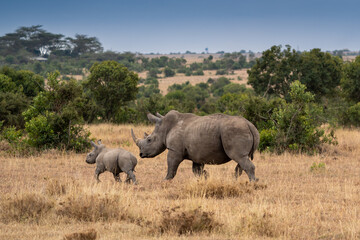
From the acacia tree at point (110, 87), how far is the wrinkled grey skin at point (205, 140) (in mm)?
14827

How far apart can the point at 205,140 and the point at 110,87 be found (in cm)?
1650

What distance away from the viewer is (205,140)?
37.6 feet

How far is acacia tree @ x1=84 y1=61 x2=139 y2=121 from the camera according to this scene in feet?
89.3

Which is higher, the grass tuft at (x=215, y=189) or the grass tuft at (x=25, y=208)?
the grass tuft at (x=25, y=208)

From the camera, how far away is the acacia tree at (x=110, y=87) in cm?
2722

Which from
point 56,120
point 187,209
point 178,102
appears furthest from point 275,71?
point 187,209

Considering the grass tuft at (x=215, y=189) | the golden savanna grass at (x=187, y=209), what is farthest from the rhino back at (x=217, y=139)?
the grass tuft at (x=215, y=189)

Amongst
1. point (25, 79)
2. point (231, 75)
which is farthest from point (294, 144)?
point (231, 75)

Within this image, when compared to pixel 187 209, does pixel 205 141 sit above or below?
above

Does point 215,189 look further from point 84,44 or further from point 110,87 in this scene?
point 84,44

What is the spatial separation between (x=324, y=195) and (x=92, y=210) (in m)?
4.84

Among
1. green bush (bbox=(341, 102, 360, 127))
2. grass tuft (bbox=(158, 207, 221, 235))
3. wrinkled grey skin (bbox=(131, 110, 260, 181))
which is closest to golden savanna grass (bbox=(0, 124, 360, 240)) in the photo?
grass tuft (bbox=(158, 207, 221, 235))

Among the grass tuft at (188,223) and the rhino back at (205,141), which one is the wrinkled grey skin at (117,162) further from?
the grass tuft at (188,223)

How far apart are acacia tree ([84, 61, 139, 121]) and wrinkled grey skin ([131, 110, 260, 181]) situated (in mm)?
14827
